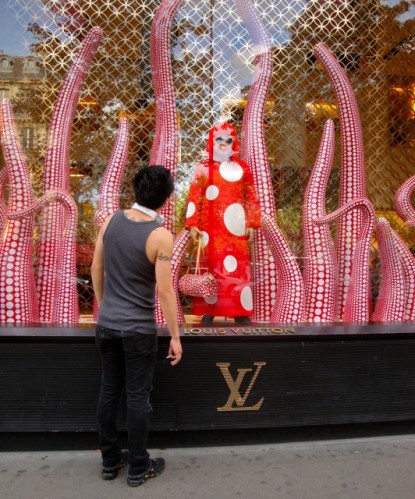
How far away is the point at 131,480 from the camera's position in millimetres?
2490

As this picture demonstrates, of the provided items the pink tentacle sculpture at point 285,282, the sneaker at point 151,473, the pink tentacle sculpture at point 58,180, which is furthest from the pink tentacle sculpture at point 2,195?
the sneaker at point 151,473

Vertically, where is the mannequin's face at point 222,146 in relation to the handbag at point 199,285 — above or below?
A: above

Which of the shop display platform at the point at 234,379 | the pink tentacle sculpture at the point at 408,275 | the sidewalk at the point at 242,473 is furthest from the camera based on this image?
the pink tentacle sculpture at the point at 408,275

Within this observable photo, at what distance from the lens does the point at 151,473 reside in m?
2.60

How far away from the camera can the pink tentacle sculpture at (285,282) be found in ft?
13.8

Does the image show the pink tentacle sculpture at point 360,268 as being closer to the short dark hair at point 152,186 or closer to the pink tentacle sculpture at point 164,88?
the pink tentacle sculpture at point 164,88

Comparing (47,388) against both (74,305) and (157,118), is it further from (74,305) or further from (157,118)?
(157,118)

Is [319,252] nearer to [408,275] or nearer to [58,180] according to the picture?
[408,275]

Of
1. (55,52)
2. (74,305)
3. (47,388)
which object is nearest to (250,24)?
(55,52)

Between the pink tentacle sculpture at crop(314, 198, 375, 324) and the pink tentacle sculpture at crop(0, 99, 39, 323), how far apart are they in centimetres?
256

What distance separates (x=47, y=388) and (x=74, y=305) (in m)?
1.26

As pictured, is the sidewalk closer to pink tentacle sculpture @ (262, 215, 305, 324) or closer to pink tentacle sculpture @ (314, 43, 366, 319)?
pink tentacle sculpture @ (262, 215, 305, 324)

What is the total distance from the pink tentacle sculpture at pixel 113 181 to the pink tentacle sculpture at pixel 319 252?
1.75 meters

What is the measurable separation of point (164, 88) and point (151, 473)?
3.34 metres
